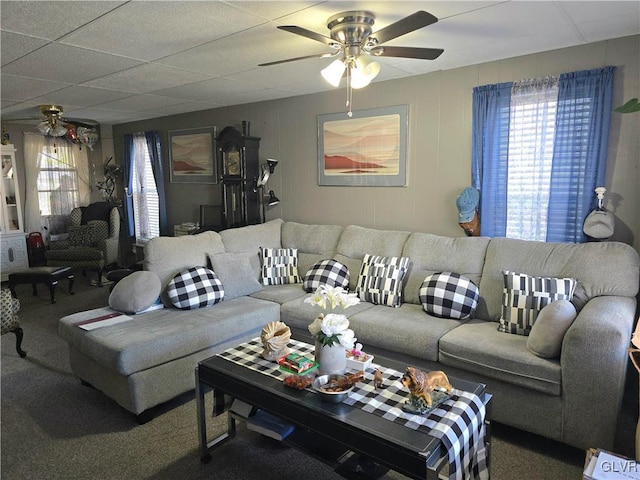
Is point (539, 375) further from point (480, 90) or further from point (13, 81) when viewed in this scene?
point (13, 81)

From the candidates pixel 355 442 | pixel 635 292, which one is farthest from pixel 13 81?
pixel 635 292

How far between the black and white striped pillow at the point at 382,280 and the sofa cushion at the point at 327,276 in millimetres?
172

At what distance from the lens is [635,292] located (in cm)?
256

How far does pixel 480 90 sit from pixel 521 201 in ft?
2.98

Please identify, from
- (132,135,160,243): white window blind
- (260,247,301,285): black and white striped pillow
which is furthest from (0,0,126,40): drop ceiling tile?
(132,135,160,243): white window blind

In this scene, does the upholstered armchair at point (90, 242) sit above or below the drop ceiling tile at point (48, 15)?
below

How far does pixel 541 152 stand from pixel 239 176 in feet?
9.74

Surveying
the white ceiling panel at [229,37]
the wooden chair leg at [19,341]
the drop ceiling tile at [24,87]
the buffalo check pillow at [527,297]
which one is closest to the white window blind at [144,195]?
the drop ceiling tile at [24,87]

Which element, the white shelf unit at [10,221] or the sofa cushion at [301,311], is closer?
the sofa cushion at [301,311]

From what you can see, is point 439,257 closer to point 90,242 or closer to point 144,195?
point 144,195

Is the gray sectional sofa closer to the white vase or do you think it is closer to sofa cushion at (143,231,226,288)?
sofa cushion at (143,231,226,288)

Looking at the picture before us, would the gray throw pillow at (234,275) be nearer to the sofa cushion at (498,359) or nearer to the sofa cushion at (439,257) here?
the sofa cushion at (439,257)

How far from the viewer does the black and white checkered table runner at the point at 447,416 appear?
1614 millimetres

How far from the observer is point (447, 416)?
170cm
